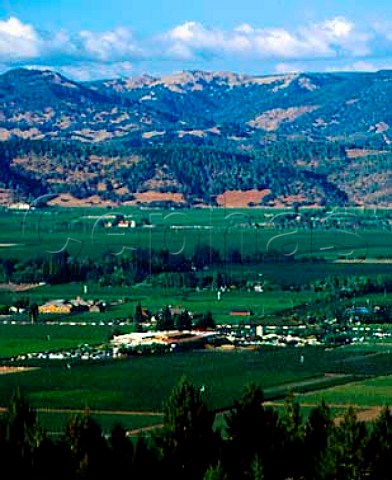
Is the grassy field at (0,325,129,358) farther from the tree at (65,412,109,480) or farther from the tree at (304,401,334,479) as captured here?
the tree at (65,412,109,480)

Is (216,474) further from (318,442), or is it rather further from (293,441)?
(318,442)

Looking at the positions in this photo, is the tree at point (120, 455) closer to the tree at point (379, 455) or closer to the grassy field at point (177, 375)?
the tree at point (379, 455)

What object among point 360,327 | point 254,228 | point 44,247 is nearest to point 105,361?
point 360,327

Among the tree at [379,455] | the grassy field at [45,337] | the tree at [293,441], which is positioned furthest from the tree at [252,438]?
the grassy field at [45,337]

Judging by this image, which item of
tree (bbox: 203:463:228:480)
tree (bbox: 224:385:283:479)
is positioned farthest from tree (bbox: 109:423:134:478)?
tree (bbox: 224:385:283:479)

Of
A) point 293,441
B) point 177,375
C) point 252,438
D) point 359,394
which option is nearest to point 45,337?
point 177,375

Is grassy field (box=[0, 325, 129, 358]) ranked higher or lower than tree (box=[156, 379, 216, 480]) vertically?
lower
